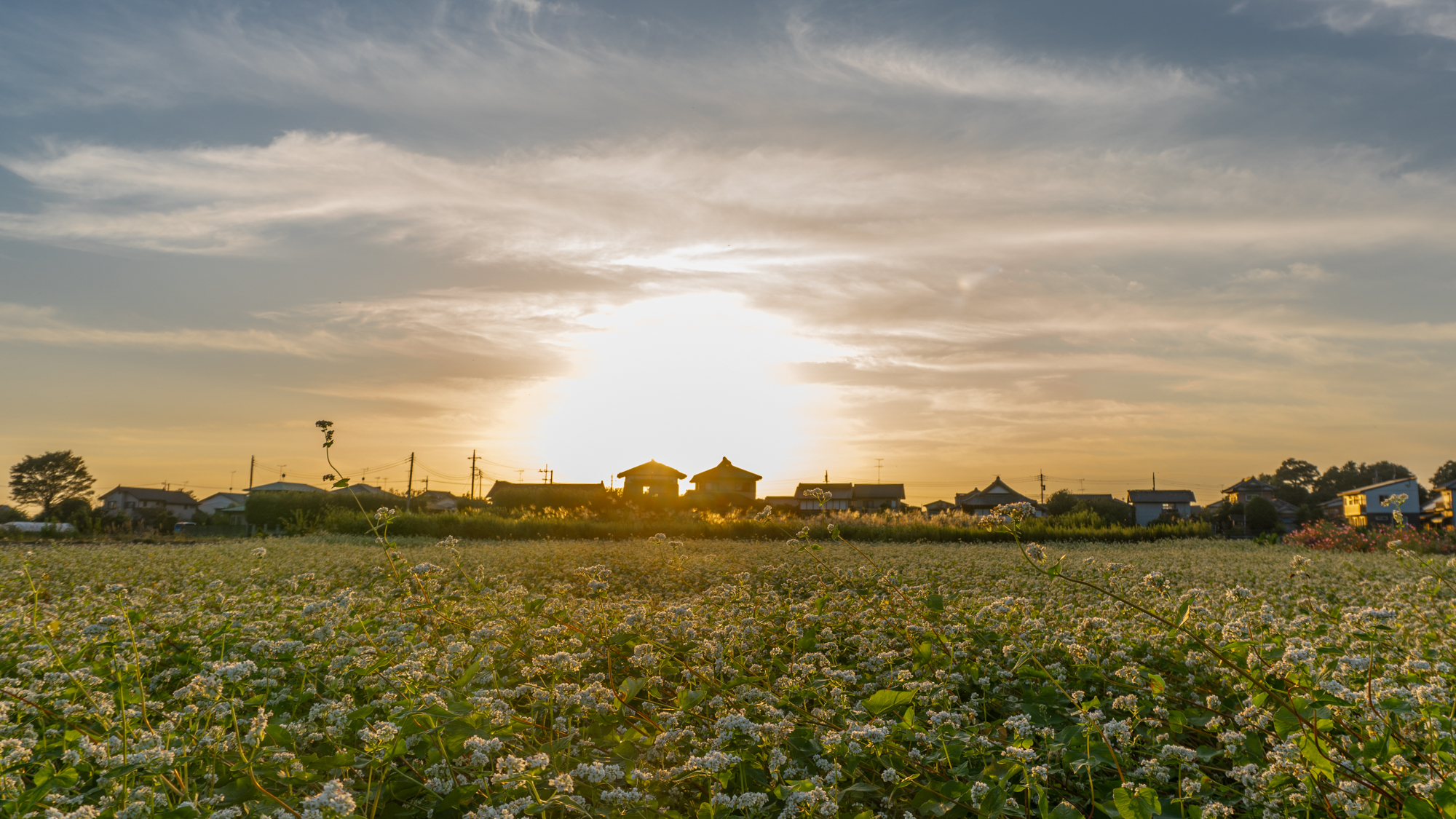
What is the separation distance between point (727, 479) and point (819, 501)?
160ft

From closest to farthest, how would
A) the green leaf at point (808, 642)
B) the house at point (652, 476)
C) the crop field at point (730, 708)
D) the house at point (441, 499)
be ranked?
the crop field at point (730, 708), the green leaf at point (808, 642), the house at point (652, 476), the house at point (441, 499)

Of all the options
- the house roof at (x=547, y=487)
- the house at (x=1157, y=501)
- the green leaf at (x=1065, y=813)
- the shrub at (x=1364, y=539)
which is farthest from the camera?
the house at (x=1157, y=501)

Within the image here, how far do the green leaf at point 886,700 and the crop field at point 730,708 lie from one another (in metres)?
0.02

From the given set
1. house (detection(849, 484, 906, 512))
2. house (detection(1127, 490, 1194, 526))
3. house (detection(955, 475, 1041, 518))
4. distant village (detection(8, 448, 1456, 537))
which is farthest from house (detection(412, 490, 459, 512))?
house (detection(1127, 490, 1194, 526))

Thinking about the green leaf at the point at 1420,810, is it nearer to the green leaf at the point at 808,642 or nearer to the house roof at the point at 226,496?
the green leaf at the point at 808,642

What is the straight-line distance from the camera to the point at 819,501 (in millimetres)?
13172

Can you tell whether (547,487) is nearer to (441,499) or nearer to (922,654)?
(922,654)

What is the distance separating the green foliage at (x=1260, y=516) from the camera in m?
40.0

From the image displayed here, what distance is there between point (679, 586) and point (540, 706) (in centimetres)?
440

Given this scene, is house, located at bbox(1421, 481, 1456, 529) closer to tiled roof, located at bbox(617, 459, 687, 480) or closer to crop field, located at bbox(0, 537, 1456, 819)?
crop field, located at bbox(0, 537, 1456, 819)

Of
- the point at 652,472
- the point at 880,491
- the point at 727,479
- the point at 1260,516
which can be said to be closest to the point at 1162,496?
the point at 880,491

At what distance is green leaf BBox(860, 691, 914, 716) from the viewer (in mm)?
3086

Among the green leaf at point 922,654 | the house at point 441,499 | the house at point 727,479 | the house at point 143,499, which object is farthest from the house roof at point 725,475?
the house at point 143,499

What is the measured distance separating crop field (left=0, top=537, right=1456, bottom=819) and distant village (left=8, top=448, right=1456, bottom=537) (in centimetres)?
160
